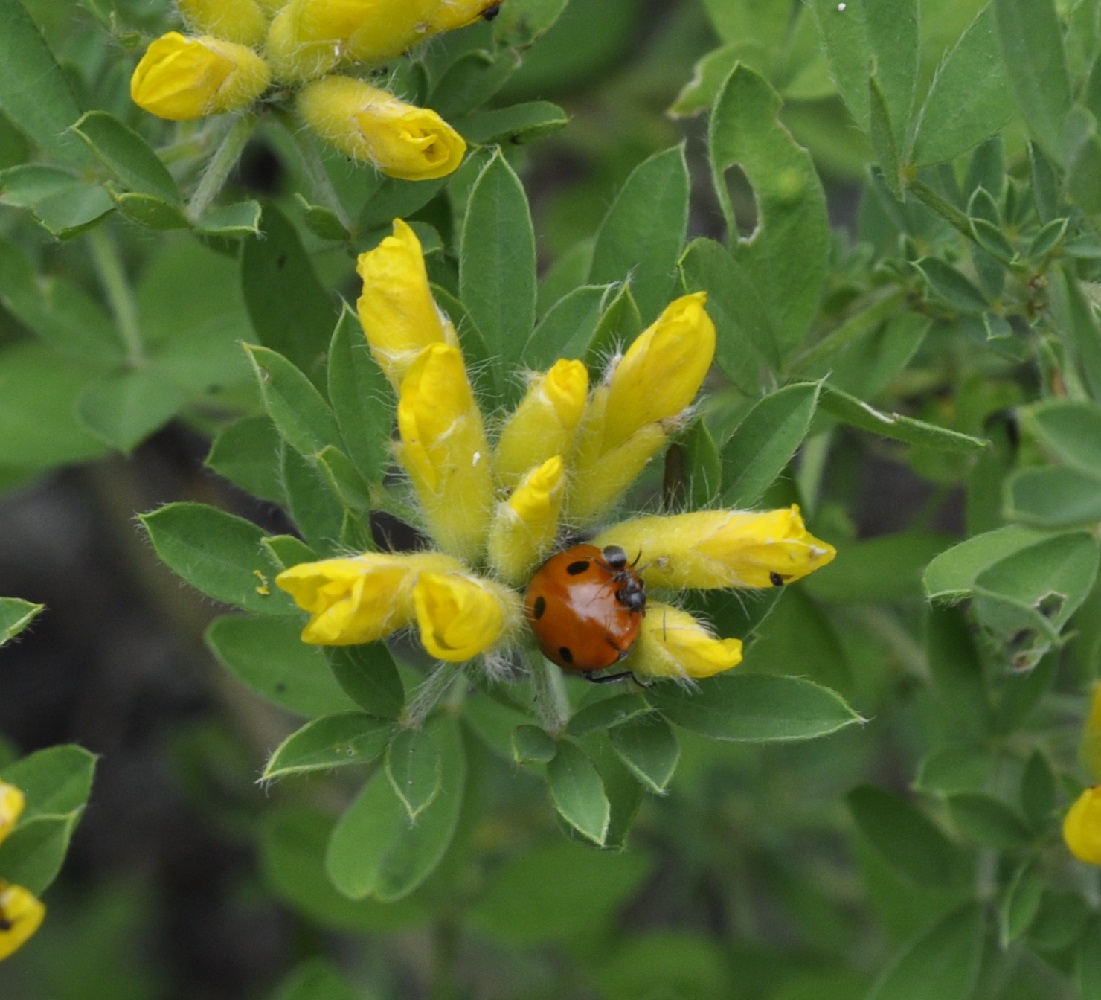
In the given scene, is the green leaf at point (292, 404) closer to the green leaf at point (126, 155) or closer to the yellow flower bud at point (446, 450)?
the yellow flower bud at point (446, 450)

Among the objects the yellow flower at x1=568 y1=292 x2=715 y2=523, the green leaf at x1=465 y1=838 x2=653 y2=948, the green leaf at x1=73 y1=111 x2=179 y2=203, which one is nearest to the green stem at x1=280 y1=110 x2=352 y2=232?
the green leaf at x1=73 y1=111 x2=179 y2=203

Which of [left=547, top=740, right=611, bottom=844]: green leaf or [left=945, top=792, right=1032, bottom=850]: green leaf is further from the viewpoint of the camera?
[left=945, top=792, right=1032, bottom=850]: green leaf

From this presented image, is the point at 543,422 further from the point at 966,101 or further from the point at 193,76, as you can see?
the point at 966,101

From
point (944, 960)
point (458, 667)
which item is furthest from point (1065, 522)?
point (944, 960)

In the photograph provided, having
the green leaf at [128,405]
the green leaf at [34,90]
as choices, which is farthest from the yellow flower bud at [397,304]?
the green leaf at [128,405]

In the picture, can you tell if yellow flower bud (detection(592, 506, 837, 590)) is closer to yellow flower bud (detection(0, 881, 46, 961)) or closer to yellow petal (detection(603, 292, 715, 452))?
yellow petal (detection(603, 292, 715, 452))
